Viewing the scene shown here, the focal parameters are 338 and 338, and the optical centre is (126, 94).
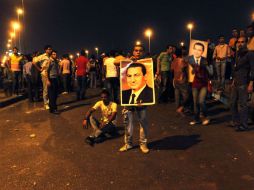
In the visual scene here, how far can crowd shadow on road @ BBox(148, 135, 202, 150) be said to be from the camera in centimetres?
694

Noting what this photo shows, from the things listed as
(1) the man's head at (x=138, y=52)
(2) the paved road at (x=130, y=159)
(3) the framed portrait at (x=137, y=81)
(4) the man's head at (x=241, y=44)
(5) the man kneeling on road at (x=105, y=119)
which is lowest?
(2) the paved road at (x=130, y=159)

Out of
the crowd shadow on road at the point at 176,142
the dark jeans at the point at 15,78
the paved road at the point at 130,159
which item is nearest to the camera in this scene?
the paved road at the point at 130,159

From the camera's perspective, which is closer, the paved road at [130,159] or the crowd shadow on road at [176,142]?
the paved road at [130,159]

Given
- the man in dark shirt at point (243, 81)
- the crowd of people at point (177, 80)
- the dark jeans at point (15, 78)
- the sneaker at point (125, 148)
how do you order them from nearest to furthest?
the sneaker at point (125, 148) < the crowd of people at point (177, 80) < the man in dark shirt at point (243, 81) < the dark jeans at point (15, 78)

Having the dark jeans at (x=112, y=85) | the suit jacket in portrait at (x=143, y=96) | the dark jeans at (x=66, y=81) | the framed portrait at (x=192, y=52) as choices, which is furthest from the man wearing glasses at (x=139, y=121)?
the dark jeans at (x=66, y=81)

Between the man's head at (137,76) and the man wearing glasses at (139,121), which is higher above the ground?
the man's head at (137,76)

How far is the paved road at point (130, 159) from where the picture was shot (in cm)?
511

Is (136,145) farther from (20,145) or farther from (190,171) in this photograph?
(20,145)

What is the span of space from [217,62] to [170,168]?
8021mm

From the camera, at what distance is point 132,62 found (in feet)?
21.7

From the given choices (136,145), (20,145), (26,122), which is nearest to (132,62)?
(136,145)

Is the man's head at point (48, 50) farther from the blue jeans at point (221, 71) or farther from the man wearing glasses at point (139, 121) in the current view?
the blue jeans at point (221, 71)

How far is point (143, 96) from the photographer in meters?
6.44

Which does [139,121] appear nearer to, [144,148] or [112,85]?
[144,148]
